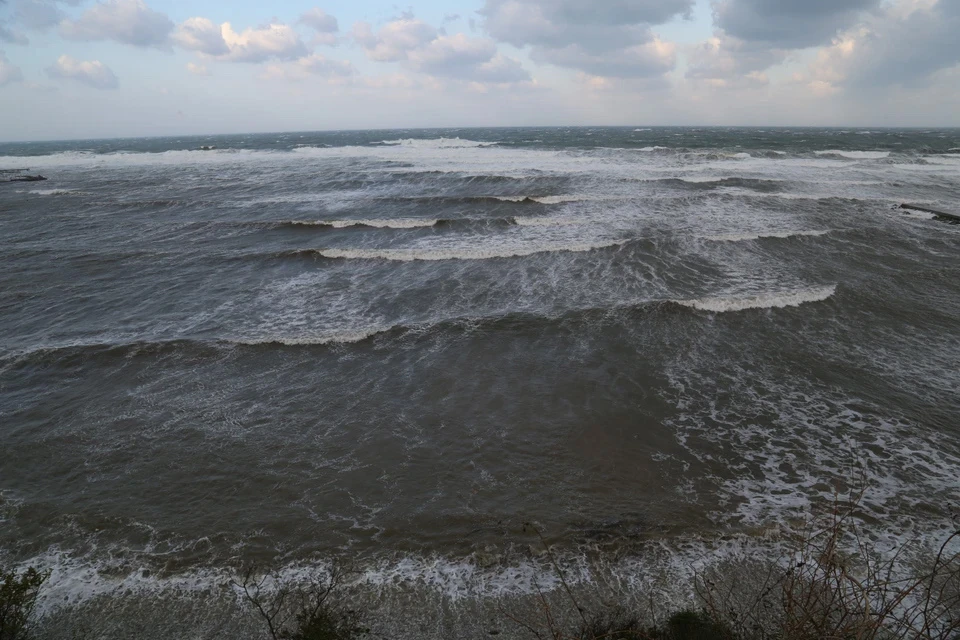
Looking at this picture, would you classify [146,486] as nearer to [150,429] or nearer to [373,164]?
[150,429]

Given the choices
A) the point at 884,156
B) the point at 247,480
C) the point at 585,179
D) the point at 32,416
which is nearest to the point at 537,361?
the point at 247,480

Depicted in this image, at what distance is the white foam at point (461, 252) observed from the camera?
662 inches

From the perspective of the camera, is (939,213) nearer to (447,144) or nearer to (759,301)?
(759,301)

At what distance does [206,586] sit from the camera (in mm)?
4949

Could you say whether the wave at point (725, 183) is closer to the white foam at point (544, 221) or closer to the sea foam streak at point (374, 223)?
the white foam at point (544, 221)

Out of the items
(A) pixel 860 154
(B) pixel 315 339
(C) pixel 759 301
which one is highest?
(A) pixel 860 154

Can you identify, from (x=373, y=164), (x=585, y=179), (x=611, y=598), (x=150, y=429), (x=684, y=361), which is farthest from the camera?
(x=373, y=164)

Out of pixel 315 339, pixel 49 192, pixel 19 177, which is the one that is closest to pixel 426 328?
pixel 315 339

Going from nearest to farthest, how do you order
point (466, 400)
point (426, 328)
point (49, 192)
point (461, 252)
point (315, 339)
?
point (466, 400)
point (315, 339)
point (426, 328)
point (461, 252)
point (49, 192)

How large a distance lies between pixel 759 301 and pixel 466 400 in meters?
8.59

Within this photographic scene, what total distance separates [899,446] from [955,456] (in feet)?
2.04

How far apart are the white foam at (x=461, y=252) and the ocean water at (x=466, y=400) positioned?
0.50 feet

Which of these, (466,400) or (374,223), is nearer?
(466,400)

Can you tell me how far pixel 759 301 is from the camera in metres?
12.2
